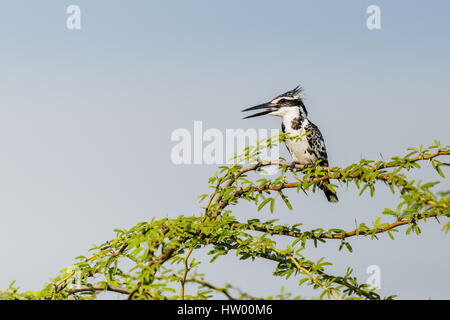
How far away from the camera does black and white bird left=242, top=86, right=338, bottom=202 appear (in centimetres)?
709

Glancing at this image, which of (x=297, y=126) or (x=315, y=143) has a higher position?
(x=297, y=126)

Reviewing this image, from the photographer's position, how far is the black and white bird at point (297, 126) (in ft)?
23.3

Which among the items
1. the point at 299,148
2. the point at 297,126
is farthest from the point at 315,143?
the point at 297,126

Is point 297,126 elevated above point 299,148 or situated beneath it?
elevated above

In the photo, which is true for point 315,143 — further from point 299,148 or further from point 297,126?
point 297,126

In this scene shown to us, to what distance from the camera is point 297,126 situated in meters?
7.18

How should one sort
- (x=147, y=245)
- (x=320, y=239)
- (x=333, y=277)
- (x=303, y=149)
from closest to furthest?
(x=147, y=245)
(x=333, y=277)
(x=320, y=239)
(x=303, y=149)

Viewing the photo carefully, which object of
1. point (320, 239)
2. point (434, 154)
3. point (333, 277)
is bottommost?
point (333, 277)
